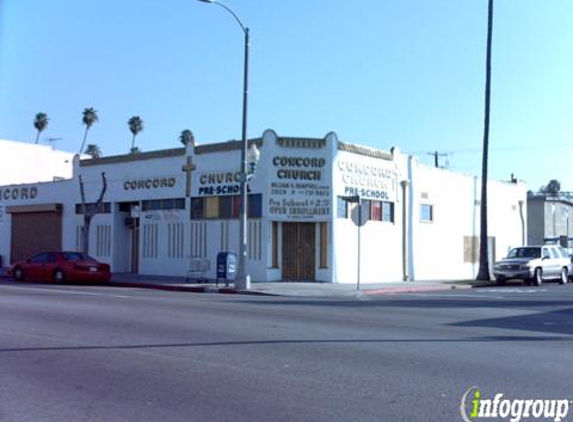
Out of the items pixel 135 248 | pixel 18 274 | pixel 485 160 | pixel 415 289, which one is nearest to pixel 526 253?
pixel 485 160

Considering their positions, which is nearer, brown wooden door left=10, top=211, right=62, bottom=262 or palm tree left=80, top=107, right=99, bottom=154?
brown wooden door left=10, top=211, right=62, bottom=262

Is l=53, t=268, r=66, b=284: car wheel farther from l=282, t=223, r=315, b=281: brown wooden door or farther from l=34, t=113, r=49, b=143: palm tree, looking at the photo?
l=34, t=113, r=49, b=143: palm tree

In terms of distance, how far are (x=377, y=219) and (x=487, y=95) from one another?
9099mm

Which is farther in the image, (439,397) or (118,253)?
(118,253)

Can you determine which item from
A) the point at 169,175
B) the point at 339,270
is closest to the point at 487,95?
the point at 339,270

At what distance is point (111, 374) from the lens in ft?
28.2

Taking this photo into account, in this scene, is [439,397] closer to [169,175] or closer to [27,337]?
[27,337]

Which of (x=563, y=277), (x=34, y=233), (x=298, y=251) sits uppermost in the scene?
(x=34, y=233)

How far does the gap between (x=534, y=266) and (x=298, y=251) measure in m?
11.4

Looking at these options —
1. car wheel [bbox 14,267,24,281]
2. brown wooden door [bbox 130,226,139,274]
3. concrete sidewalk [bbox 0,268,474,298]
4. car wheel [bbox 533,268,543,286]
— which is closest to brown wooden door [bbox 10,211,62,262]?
brown wooden door [bbox 130,226,139,274]

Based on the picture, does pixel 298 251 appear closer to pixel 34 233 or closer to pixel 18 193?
pixel 34 233

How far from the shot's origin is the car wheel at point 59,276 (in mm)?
27616

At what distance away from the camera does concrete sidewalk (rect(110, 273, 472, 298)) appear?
77.2 ft

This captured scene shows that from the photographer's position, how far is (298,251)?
28094 millimetres
